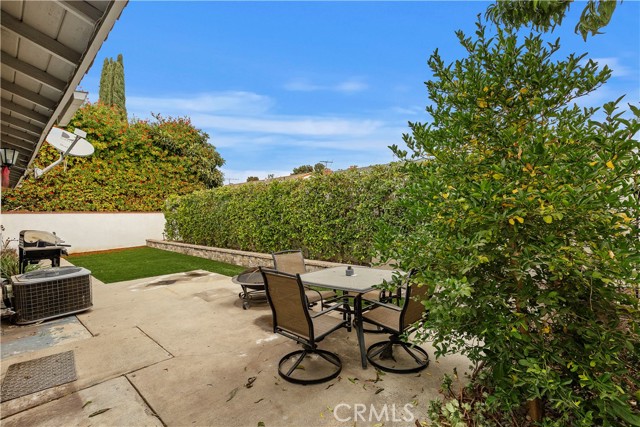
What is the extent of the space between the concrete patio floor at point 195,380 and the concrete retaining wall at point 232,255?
2.69 meters

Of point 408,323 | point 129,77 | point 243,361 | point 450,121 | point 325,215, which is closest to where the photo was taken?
point 450,121

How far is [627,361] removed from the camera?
166 cm

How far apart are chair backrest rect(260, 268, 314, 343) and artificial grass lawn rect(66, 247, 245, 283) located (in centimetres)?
523

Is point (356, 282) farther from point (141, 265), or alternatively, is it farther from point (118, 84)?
point (118, 84)

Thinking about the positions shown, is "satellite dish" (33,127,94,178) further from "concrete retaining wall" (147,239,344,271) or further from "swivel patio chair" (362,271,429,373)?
"swivel patio chair" (362,271,429,373)

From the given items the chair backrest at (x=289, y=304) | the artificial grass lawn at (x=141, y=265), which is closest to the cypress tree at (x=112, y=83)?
the artificial grass lawn at (x=141, y=265)

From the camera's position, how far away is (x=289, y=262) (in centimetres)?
522

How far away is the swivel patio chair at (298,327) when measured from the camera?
9.14 ft

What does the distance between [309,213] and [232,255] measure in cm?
347

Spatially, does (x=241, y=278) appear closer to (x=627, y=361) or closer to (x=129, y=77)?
(x=627, y=361)

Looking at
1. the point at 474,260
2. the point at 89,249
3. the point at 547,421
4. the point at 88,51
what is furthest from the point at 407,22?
the point at 89,249

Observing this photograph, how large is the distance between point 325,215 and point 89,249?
37.8ft

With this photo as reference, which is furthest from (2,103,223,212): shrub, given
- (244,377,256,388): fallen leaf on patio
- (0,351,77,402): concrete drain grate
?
(244,377,256,388): fallen leaf on patio

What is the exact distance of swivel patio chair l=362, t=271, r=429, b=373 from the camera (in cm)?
291
